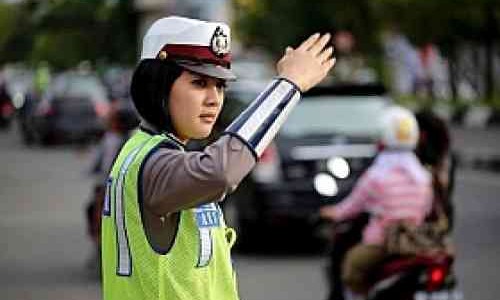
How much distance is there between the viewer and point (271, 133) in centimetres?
339

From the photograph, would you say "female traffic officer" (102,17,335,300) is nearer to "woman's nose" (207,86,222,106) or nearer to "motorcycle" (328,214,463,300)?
"woman's nose" (207,86,222,106)

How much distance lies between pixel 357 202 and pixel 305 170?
5.25 m

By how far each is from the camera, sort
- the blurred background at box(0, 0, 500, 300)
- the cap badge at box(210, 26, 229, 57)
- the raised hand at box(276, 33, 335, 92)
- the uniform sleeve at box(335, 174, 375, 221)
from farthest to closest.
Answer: the blurred background at box(0, 0, 500, 300), the uniform sleeve at box(335, 174, 375, 221), the cap badge at box(210, 26, 229, 57), the raised hand at box(276, 33, 335, 92)

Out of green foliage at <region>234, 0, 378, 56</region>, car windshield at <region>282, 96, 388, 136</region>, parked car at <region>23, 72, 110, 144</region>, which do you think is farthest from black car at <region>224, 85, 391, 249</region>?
green foliage at <region>234, 0, 378, 56</region>

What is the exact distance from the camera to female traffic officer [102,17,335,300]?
3.40 meters

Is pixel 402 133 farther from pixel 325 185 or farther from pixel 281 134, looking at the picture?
pixel 281 134

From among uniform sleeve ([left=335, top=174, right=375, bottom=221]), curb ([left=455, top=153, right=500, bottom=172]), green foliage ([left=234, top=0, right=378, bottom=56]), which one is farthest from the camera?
green foliage ([left=234, top=0, right=378, bottom=56])

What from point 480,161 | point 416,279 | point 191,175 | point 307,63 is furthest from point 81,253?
point 480,161

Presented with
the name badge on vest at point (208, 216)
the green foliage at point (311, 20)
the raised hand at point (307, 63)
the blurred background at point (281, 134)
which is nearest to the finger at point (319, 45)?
the raised hand at point (307, 63)

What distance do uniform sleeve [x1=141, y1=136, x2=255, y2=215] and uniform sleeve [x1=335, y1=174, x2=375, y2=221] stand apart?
4812 mm

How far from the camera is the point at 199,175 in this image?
10.9ft

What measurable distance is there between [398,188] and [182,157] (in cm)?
498

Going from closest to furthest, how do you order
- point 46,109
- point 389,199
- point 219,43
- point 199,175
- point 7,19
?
point 199,175
point 219,43
point 389,199
point 46,109
point 7,19

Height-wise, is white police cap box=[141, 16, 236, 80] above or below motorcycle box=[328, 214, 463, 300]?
above
